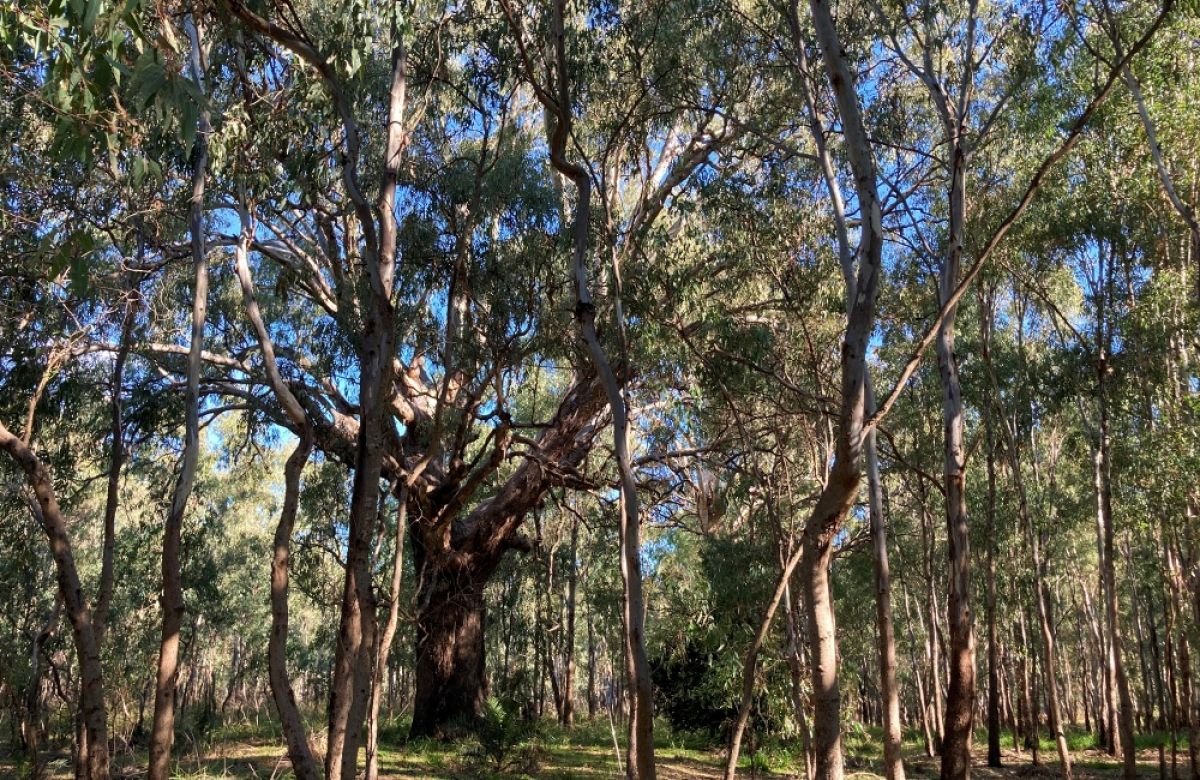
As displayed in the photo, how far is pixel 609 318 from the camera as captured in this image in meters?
9.89

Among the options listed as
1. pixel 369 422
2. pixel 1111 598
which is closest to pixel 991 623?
pixel 1111 598

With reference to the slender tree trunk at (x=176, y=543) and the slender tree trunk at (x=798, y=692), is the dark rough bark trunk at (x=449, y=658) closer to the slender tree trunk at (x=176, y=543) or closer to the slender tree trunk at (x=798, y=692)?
the slender tree trunk at (x=798, y=692)

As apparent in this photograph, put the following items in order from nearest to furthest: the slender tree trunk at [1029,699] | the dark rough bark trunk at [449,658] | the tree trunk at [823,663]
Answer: the tree trunk at [823,663]
the dark rough bark trunk at [449,658]
the slender tree trunk at [1029,699]

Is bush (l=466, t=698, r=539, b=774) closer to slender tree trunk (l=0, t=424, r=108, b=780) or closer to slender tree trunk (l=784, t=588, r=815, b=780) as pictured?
slender tree trunk (l=784, t=588, r=815, b=780)

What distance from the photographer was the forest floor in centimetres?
1136

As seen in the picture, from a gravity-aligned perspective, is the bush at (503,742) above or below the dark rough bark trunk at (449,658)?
below

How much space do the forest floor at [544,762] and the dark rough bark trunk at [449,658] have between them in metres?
0.73

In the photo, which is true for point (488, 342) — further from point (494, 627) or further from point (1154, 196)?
point (494, 627)

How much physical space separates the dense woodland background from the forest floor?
0.47ft

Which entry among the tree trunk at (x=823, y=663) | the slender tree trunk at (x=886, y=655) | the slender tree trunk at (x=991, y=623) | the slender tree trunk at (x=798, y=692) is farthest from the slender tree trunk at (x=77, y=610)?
the slender tree trunk at (x=991, y=623)

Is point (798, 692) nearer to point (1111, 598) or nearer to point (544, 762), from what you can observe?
point (544, 762)

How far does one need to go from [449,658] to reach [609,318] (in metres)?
7.57

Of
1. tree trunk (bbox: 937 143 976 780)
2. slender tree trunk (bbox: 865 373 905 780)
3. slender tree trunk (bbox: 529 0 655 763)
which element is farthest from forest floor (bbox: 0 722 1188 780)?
slender tree trunk (bbox: 529 0 655 763)

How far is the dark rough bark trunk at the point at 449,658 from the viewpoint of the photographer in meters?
14.7
